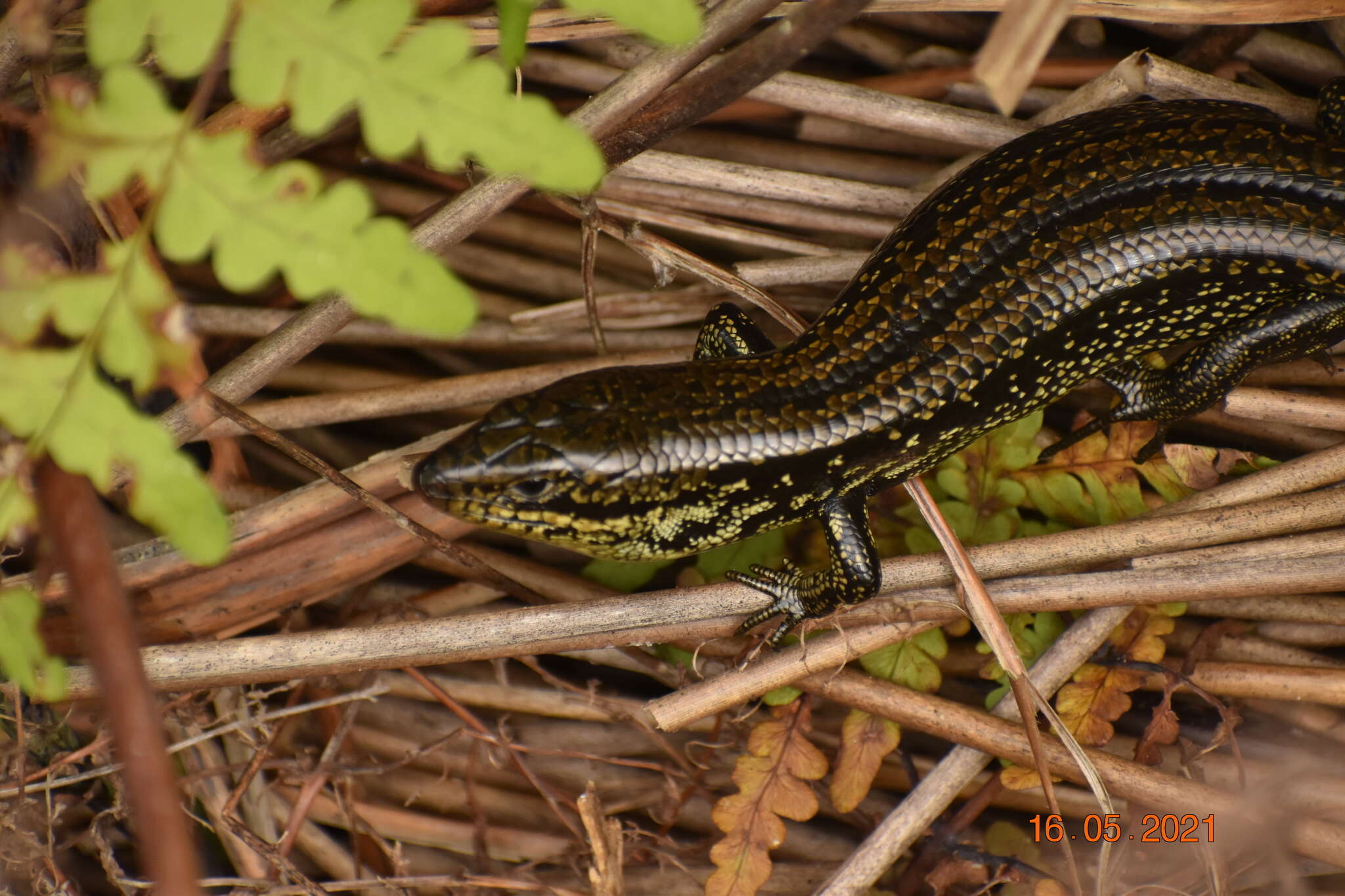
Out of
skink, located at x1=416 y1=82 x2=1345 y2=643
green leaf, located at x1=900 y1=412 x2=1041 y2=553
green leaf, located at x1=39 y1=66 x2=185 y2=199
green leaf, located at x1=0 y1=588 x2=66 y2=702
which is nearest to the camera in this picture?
green leaf, located at x1=39 y1=66 x2=185 y2=199

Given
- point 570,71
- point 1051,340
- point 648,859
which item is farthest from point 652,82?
point 648,859

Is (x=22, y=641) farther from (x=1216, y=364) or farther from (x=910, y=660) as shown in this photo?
(x=1216, y=364)

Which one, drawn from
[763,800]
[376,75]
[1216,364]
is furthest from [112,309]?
[1216,364]

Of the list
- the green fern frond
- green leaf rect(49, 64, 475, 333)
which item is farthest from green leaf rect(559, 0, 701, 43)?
green leaf rect(49, 64, 475, 333)

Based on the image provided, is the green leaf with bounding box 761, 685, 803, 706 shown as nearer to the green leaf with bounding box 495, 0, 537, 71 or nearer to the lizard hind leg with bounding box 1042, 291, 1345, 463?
the lizard hind leg with bounding box 1042, 291, 1345, 463

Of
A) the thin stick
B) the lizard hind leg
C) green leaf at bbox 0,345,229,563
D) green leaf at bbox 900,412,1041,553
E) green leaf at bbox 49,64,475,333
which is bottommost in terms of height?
green leaf at bbox 0,345,229,563

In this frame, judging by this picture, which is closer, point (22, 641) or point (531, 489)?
point (22, 641)

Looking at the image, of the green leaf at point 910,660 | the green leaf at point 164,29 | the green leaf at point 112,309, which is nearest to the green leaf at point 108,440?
the green leaf at point 112,309
